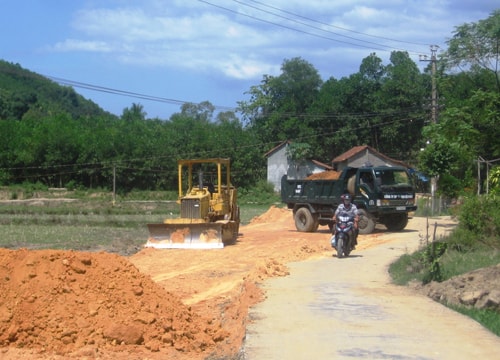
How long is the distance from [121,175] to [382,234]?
170 feet

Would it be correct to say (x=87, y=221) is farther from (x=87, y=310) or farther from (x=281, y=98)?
(x=281, y=98)

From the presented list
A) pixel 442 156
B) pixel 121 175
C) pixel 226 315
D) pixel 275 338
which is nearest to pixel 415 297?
pixel 226 315

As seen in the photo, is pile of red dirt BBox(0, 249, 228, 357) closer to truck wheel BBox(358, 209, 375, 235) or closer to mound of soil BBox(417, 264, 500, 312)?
mound of soil BBox(417, 264, 500, 312)

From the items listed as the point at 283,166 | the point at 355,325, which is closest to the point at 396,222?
the point at 355,325

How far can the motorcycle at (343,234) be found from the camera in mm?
19156

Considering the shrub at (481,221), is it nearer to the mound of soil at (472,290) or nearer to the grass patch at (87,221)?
the mound of soil at (472,290)

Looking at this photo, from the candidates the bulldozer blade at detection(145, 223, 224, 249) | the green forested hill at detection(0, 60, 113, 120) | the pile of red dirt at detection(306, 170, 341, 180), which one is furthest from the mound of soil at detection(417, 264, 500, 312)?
the green forested hill at detection(0, 60, 113, 120)

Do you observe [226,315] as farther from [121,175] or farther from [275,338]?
[121,175]

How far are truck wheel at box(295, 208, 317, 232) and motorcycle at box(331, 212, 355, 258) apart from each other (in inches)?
401

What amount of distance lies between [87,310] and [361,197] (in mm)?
18452

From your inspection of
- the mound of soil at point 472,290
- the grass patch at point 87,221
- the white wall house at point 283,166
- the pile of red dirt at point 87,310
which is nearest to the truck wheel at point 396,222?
the grass patch at point 87,221

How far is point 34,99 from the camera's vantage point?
12175 centimetres

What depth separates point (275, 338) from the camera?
8883mm

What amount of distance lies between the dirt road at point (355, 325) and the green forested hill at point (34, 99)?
78.5m
